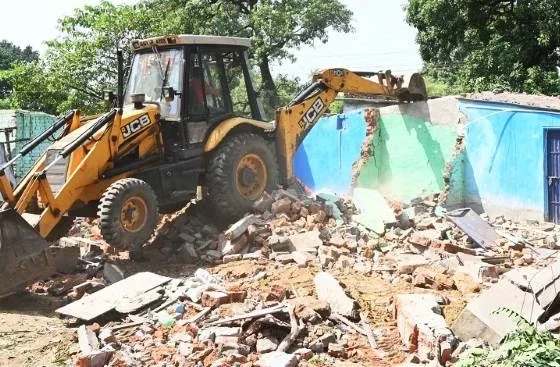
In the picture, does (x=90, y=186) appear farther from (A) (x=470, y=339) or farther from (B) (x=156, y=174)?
(A) (x=470, y=339)

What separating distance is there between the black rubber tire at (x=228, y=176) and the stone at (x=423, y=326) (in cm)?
382

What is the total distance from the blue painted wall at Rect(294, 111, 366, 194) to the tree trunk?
7.28 meters

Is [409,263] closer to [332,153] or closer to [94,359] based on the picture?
[94,359]

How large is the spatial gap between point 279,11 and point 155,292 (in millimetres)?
17790

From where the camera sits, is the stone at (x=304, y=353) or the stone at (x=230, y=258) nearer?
the stone at (x=304, y=353)

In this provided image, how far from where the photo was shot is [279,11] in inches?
896

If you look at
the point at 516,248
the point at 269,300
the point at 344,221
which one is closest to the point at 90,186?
the point at 269,300

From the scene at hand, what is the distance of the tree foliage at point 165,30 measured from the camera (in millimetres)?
18641

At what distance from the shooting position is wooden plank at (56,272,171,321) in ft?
21.0

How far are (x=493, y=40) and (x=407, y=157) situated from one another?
648 cm

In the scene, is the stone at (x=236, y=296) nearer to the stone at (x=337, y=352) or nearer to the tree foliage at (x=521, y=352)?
the stone at (x=337, y=352)

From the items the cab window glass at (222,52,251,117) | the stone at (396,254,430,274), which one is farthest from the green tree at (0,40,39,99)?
the stone at (396,254,430,274)

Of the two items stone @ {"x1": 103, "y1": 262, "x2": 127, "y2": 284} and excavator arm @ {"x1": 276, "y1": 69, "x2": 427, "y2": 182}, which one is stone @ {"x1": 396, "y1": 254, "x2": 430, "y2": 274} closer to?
excavator arm @ {"x1": 276, "y1": 69, "x2": 427, "y2": 182}

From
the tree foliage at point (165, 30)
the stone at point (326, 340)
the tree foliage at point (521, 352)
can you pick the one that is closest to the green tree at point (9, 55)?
the tree foliage at point (165, 30)
